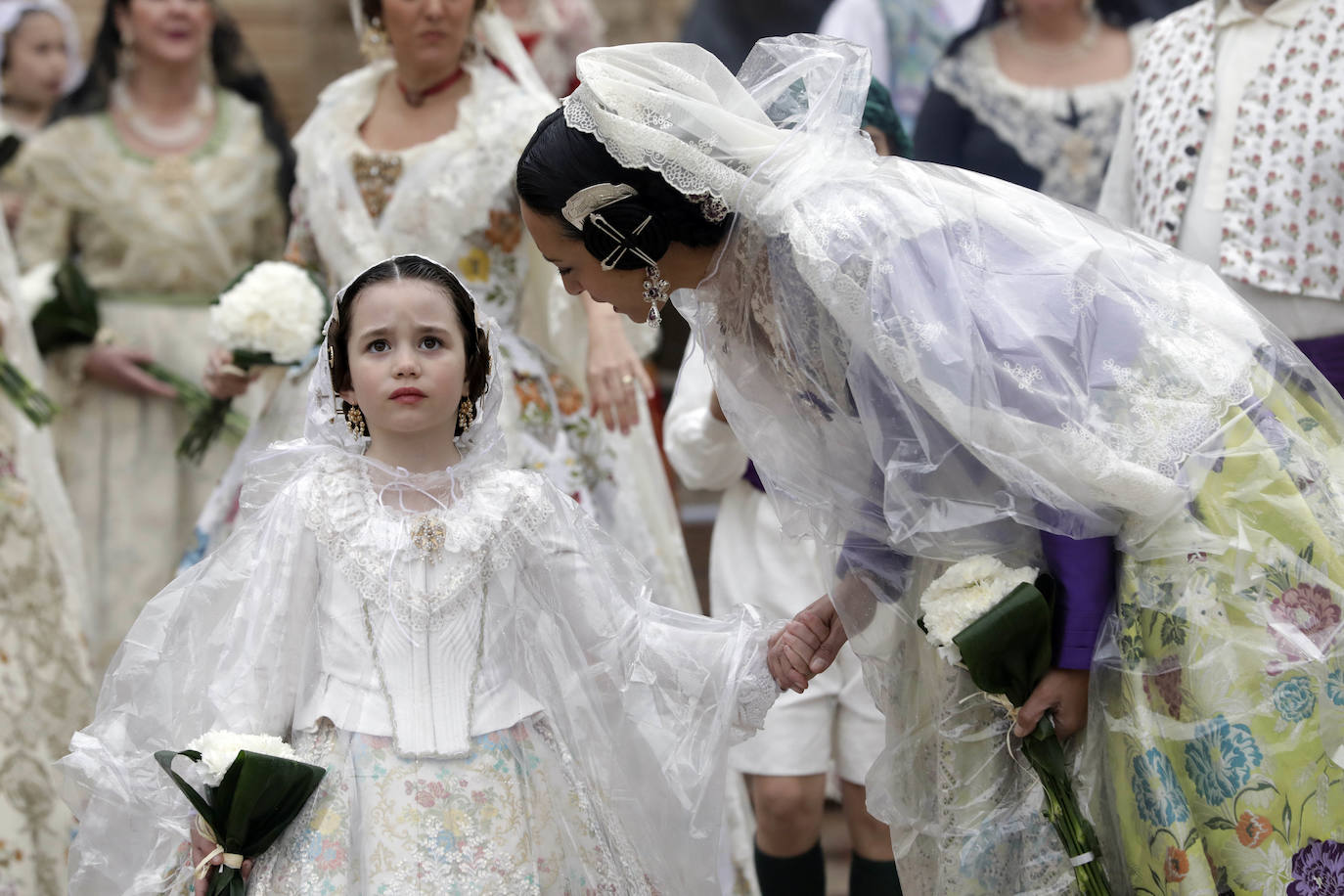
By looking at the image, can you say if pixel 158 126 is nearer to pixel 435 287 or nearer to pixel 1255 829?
pixel 435 287

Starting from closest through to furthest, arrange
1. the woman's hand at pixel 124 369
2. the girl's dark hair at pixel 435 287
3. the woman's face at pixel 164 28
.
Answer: the girl's dark hair at pixel 435 287 < the woman's hand at pixel 124 369 < the woman's face at pixel 164 28

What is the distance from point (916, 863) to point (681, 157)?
1246mm

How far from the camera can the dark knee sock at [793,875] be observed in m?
3.82

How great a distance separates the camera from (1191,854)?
2.44m

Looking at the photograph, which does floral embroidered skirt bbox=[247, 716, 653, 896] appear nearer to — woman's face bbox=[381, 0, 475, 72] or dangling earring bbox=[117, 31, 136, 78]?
woman's face bbox=[381, 0, 475, 72]

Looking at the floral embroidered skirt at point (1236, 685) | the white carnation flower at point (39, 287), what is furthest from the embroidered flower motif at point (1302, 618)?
the white carnation flower at point (39, 287)

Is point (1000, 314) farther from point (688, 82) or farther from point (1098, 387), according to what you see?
point (688, 82)

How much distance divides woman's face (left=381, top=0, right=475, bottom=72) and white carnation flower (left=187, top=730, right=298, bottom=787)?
2.18 meters

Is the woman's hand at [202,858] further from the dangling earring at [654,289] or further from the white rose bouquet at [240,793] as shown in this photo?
the dangling earring at [654,289]

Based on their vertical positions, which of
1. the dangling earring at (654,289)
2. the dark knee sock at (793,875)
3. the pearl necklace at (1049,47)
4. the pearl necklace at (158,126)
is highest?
the dangling earring at (654,289)

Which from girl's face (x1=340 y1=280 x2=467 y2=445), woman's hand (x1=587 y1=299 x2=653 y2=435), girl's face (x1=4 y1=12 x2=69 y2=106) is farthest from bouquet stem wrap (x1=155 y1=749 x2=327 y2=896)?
girl's face (x1=4 y1=12 x2=69 y2=106)

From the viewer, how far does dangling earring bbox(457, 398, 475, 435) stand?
3070mm

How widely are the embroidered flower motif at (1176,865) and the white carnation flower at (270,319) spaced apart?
2459mm

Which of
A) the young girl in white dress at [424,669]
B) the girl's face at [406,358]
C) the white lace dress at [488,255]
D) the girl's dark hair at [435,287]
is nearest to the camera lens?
the young girl in white dress at [424,669]
